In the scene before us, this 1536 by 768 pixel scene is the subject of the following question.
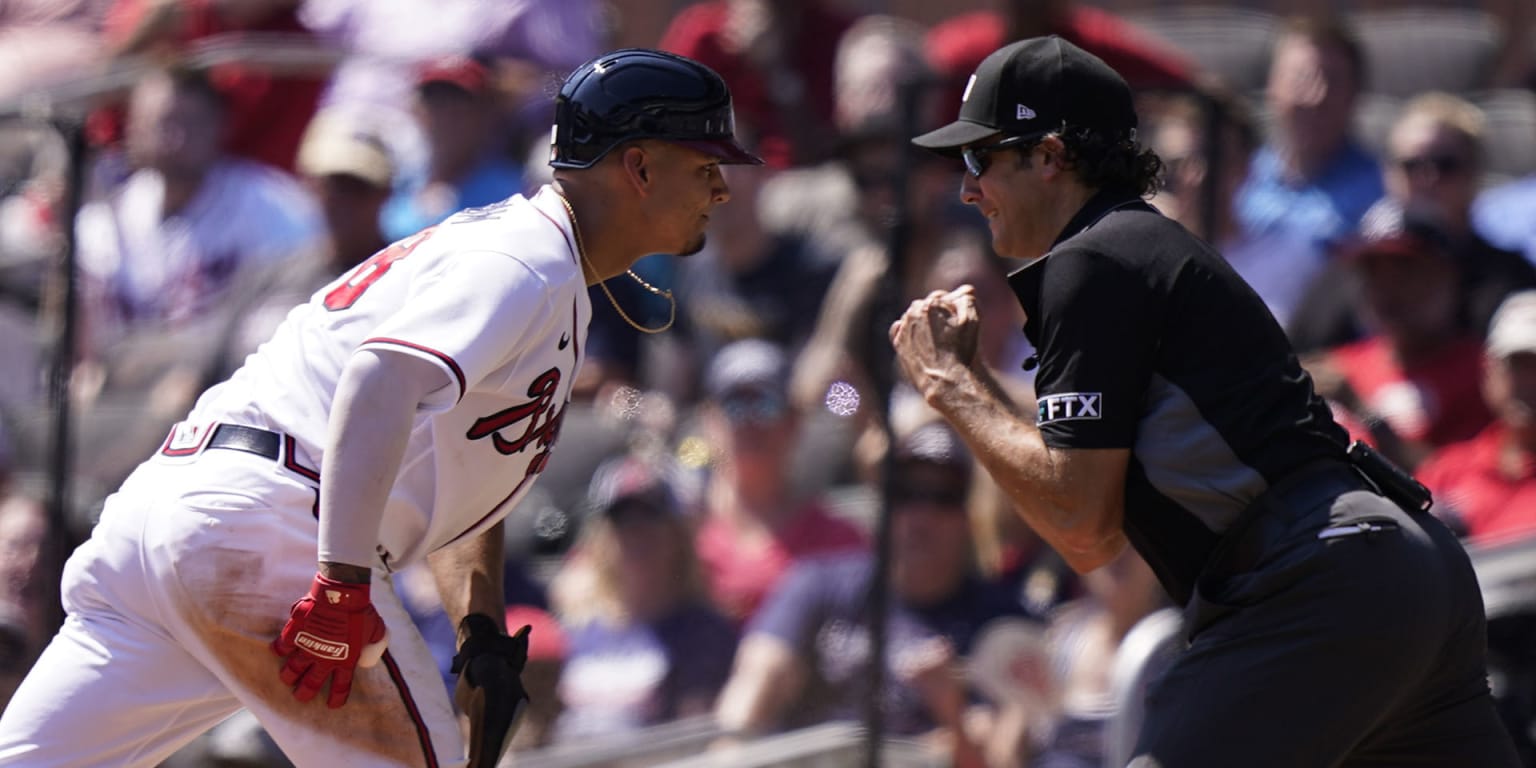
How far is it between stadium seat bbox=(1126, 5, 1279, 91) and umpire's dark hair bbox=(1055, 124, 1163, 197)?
17.0 feet

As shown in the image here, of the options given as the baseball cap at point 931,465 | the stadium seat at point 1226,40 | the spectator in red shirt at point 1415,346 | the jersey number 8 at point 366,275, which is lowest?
the baseball cap at point 931,465

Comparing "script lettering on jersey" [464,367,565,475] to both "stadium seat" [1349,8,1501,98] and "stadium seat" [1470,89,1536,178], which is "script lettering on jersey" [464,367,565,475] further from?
"stadium seat" [1349,8,1501,98]

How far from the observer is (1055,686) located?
19.2ft

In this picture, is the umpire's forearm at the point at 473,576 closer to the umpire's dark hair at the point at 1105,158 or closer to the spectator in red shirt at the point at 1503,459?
the umpire's dark hair at the point at 1105,158

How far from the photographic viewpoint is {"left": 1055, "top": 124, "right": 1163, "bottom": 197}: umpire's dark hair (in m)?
3.59

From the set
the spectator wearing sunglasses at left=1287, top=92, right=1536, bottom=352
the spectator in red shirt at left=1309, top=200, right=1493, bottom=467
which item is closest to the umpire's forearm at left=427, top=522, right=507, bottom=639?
the spectator in red shirt at left=1309, top=200, right=1493, bottom=467

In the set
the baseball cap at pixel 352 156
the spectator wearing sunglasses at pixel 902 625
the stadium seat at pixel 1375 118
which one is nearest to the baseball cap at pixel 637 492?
the spectator wearing sunglasses at pixel 902 625

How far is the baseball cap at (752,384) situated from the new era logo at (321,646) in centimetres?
360

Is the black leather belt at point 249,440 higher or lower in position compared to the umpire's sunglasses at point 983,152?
lower

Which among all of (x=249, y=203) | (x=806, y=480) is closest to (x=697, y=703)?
(x=806, y=480)

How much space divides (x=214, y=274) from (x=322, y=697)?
5.10 meters

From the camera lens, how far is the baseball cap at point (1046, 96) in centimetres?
358

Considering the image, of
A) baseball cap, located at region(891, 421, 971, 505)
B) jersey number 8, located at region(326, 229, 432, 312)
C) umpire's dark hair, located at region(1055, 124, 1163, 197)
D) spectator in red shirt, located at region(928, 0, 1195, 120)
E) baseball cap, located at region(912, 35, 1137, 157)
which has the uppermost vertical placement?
baseball cap, located at region(912, 35, 1137, 157)

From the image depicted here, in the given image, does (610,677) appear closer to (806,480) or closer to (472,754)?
(806,480)
